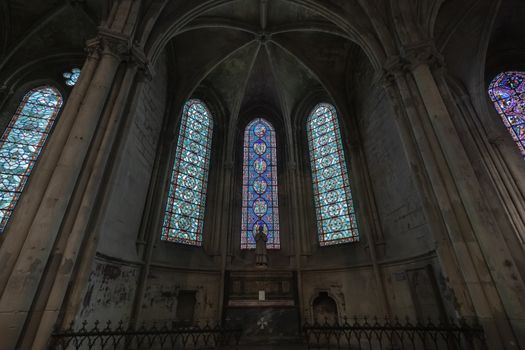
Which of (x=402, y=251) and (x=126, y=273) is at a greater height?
(x=402, y=251)

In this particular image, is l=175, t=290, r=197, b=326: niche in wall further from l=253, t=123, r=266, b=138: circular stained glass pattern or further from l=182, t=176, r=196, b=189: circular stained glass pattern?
l=253, t=123, r=266, b=138: circular stained glass pattern

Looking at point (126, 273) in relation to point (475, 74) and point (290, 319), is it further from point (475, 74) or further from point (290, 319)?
point (475, 74)

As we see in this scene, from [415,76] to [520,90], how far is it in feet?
25.4

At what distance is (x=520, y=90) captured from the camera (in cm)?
978

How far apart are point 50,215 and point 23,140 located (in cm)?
686

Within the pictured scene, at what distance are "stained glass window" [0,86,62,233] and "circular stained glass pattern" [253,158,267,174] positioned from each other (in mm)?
7709

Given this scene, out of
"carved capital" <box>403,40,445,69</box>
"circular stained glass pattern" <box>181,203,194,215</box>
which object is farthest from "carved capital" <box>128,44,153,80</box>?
"carved capital" <box>403,40,445,69</box>

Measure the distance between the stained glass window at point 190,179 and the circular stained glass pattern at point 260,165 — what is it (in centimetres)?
212

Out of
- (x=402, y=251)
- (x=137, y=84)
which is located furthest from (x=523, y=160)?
(x=137, y=84)

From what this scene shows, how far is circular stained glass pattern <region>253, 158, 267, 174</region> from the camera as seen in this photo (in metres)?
11.1

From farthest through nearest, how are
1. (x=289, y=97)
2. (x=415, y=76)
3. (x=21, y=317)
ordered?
(x=289, y=97), (x=415, y=76), (x=21, y=317)

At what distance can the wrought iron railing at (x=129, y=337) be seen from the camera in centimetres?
335

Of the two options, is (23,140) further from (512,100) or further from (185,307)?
(512,100)

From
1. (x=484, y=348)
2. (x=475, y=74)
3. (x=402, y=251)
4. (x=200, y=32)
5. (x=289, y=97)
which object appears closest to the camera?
(x=484, y=348)
